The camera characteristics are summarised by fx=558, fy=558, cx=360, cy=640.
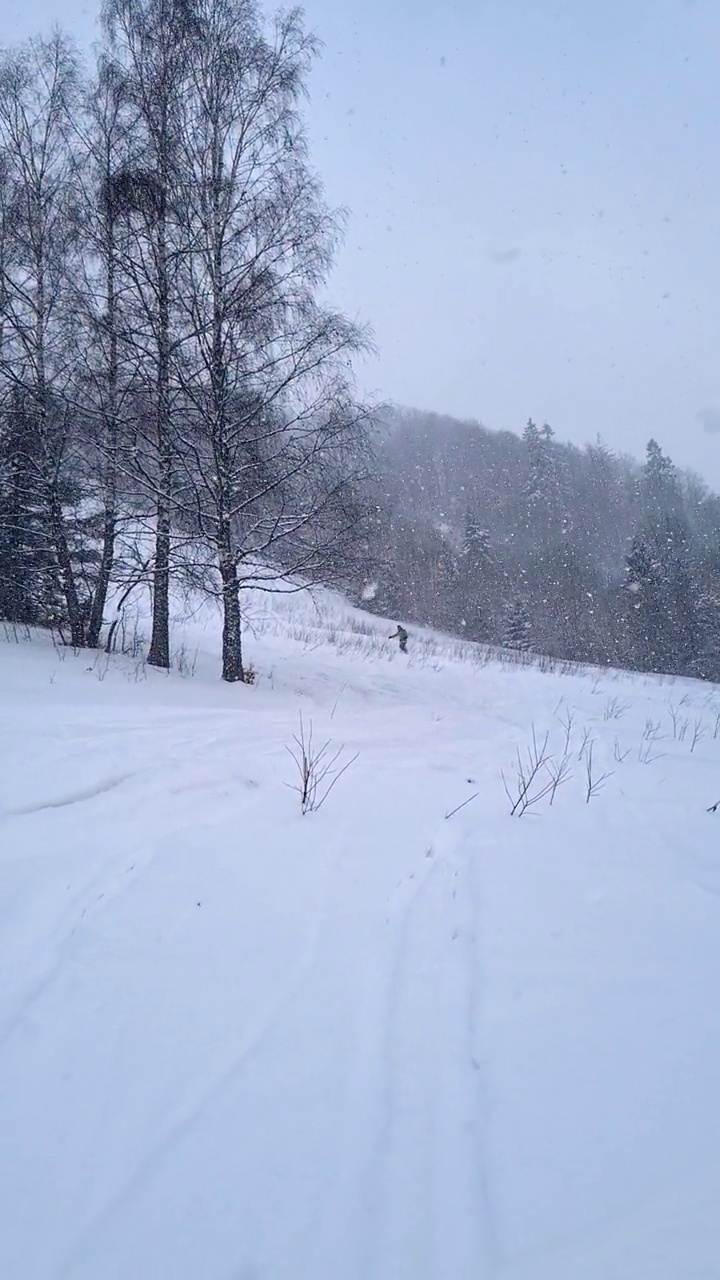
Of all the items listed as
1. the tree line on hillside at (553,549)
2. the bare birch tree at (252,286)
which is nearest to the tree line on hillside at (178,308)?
the bare birch tree at (252,286)

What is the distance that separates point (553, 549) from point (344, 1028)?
181 feet

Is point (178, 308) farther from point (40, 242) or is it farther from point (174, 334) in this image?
point (40, 242)

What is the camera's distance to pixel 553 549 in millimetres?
52906

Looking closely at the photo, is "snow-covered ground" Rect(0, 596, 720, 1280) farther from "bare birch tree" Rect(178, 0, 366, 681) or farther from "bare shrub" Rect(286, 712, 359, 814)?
"bare birch tree" Rect(178, 0, 366, 681)

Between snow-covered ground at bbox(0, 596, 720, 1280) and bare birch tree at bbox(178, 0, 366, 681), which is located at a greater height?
bare birch tree at bbox(178, 0, 366, 681)

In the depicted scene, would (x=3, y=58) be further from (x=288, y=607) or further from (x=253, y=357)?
(x=288, y=607)

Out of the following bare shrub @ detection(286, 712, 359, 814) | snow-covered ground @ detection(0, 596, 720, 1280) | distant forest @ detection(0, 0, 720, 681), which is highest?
distant forest @ detection(0, 0, 720, 681)

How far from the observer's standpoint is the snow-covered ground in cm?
139

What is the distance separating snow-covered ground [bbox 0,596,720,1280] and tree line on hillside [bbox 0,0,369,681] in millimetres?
4900

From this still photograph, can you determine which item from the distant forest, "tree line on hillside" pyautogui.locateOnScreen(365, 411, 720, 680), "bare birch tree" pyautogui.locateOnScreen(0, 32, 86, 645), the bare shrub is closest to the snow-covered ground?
the bare shrub

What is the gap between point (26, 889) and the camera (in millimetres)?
2549

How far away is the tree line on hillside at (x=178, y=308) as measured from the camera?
779cm

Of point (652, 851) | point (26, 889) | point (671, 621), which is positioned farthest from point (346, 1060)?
point (671, 621)

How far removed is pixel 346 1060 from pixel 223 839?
4.92 ft
